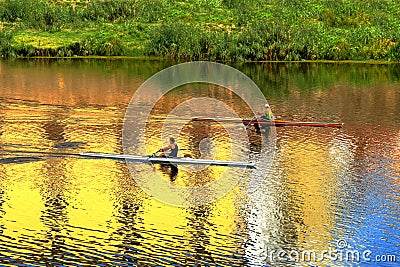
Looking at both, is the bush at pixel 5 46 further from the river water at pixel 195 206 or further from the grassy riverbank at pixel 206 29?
the river water at pixel 195 206

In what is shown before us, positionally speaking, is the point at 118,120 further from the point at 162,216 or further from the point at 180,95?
the point at 162,216

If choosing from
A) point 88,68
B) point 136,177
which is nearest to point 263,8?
point 88,68

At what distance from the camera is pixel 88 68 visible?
98.2m

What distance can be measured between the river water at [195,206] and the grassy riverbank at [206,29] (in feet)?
117

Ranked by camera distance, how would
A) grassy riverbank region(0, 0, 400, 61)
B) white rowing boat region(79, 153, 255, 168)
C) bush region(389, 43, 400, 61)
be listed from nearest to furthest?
white rowing boat region(79, 153, 255, 168)
grassy riverbank region(0, 0, 400, 61)
bush region(389, 43, 400, 61)

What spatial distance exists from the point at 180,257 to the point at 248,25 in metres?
89.7

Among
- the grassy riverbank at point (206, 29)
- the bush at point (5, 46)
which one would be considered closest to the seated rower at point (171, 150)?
the grassy riverbank at point (206, 29)

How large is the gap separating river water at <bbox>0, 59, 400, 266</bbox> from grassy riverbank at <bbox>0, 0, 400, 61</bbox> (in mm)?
35544

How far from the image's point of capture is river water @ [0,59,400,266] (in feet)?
111

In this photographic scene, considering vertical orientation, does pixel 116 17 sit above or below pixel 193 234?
above

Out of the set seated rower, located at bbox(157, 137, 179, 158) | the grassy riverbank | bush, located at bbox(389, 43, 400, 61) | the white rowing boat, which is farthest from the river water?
bush, located at bbox(389, 43, 400, 61)

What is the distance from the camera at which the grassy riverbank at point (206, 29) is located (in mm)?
110062

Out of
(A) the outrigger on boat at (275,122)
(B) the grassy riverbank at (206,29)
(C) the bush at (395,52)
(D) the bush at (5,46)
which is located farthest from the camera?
(C) the bush at (395,52)

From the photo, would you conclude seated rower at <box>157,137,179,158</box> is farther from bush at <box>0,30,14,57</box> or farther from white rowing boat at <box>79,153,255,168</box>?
bush at <box>0,30,14,57</box>
